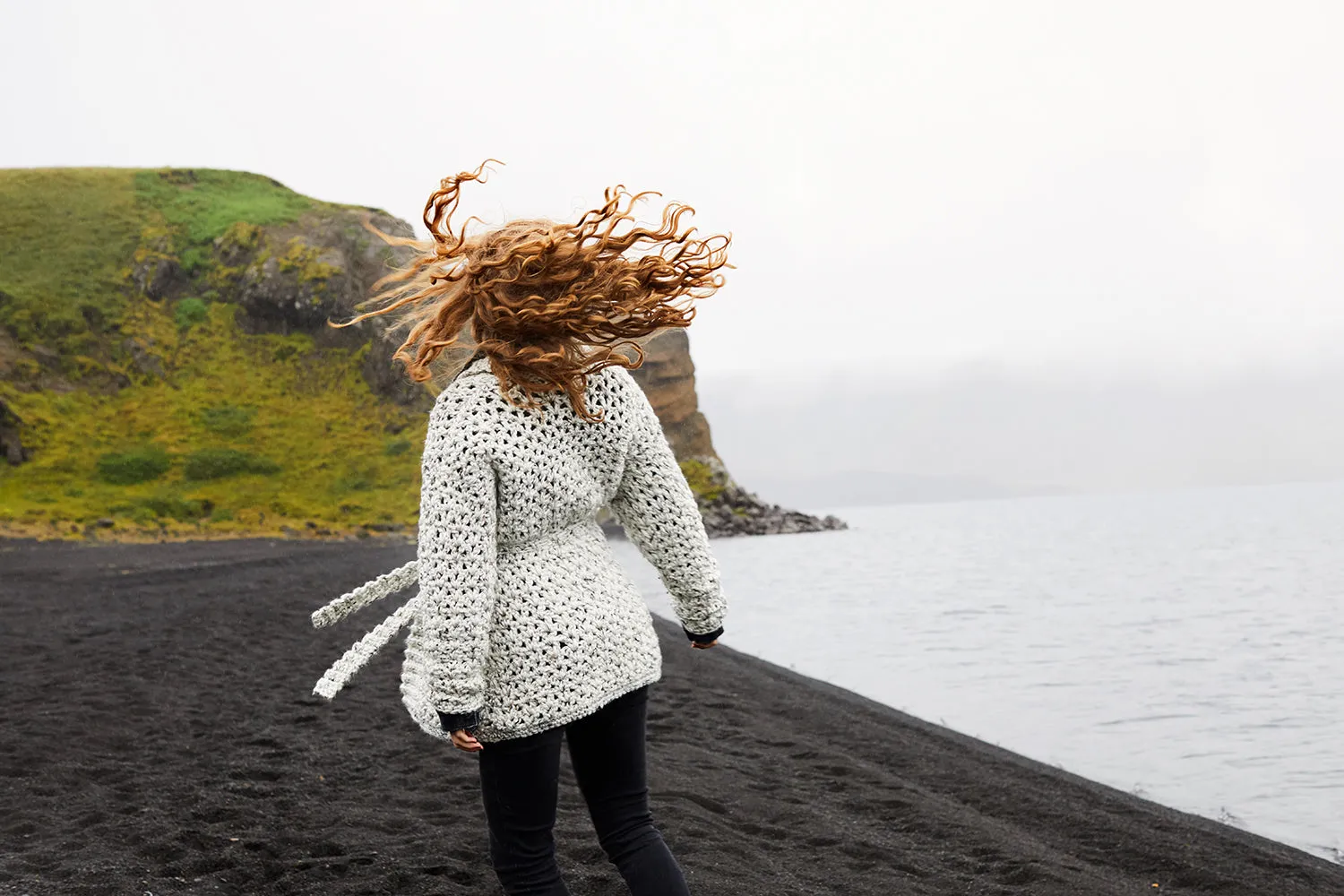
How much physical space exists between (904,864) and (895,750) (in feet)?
10.4

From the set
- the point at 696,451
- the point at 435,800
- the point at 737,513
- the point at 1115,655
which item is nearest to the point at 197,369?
the point at 696,451

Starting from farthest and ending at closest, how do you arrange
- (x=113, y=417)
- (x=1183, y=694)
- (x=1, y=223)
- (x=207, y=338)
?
(x=1, y=223), (x=207, y=338), (x=113, y=417), (x=1183, y=694)

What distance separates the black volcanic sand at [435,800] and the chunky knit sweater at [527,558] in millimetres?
2066

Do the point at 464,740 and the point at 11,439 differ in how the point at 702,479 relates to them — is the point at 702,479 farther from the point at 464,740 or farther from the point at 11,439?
the point at 464,740

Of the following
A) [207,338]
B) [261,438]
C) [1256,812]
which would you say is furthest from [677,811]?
[207,338]

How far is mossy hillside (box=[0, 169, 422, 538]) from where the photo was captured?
1276 inches

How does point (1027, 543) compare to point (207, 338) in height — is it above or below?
below

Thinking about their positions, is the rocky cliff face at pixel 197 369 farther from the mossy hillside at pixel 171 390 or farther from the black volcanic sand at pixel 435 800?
the black volcanic sand at pixel 435 800

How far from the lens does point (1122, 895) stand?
4453 mm

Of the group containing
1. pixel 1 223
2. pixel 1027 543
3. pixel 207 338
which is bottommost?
pixel 1027 543

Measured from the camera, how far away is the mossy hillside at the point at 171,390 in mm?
32406

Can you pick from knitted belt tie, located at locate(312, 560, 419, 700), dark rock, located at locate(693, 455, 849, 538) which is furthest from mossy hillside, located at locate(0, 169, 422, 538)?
knitted belt tie, located at locate(312, 560, 419, 700)

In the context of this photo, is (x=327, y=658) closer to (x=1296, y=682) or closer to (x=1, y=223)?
(x=1296, y=682)

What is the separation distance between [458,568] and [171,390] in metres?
40.5
